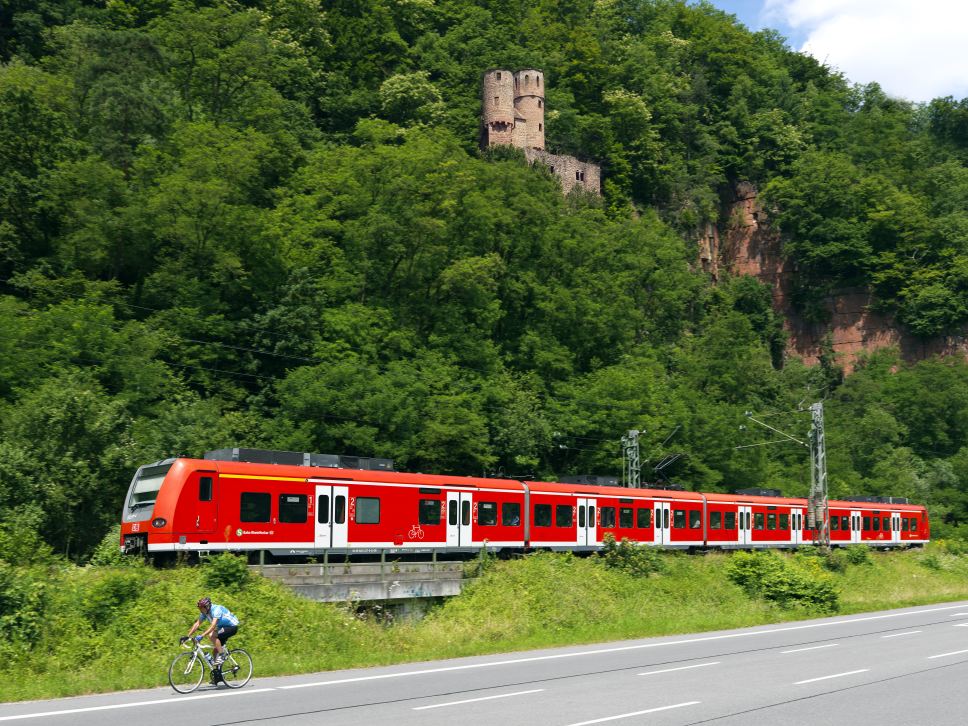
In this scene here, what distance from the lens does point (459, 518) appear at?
113 ft

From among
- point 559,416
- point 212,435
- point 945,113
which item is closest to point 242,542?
point 212,435

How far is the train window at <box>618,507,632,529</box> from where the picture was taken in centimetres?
→ 4179

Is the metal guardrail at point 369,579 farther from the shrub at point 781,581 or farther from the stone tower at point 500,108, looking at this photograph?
the stone tower at point 500,108

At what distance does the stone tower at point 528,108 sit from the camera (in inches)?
4134

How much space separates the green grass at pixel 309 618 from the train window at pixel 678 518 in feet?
25.0

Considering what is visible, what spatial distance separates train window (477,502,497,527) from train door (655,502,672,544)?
1045cm

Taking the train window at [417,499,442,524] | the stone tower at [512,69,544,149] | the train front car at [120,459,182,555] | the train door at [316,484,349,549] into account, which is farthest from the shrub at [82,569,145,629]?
the stone tower at [512,69,544,149]

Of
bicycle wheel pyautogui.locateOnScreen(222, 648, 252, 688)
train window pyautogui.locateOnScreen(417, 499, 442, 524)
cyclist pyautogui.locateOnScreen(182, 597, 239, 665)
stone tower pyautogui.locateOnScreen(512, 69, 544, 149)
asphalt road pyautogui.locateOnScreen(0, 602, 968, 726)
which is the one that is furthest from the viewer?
stone tower pyautogui.locateOnScreen(512, 69, 544, 149)

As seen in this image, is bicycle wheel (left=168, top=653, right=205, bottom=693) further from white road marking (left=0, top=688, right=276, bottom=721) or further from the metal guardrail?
the metal guardrail

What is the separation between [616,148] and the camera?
113000 mm

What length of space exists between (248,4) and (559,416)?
62.4m

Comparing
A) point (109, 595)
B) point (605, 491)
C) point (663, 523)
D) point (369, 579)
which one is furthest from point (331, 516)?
point (663, 523)

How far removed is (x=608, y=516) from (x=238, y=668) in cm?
2519

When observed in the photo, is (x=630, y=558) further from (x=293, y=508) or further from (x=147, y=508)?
(x=147, y=508)
